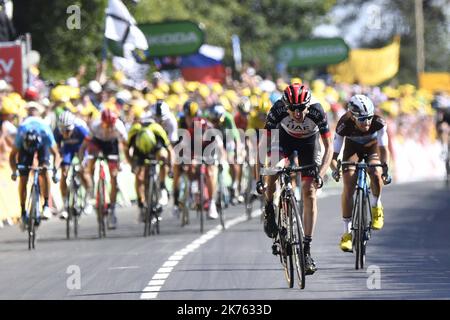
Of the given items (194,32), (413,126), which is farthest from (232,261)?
(413,126)

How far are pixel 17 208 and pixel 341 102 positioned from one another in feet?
62.1

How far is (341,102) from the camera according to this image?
1668 inches

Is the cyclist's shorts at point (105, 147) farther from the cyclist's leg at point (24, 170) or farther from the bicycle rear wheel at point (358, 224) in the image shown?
the bicycle rear wheel at point (358, 224)

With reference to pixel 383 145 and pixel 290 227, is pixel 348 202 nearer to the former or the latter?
pixel 383 145

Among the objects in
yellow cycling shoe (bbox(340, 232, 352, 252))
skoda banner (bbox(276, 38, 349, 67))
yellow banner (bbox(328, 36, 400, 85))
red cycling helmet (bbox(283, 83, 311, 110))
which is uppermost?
yellow banner (bbox(328, 36, 400, 85))

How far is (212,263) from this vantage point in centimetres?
1709

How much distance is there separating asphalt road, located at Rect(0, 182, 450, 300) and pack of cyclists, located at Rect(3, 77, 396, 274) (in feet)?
1.70

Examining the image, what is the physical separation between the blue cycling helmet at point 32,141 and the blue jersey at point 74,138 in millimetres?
2327

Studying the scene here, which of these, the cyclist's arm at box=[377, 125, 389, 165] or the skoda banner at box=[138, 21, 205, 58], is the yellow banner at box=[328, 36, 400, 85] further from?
the cyclist's arm at box=[377, 125, 389, 165]

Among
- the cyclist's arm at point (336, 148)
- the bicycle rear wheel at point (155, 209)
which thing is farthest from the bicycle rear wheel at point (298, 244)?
the bicycle rear wheel at point (155, 209)

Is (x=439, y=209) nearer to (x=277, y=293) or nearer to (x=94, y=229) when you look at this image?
(x=94, y=229)

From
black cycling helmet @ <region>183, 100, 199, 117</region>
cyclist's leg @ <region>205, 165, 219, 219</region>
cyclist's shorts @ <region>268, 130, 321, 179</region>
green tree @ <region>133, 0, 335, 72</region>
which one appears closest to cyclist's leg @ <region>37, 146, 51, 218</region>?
black cycling helmet @ <region>183, 100, 199, 117</region>

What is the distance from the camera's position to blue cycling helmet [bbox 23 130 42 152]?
65.8 feet

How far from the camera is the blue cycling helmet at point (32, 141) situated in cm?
2006
